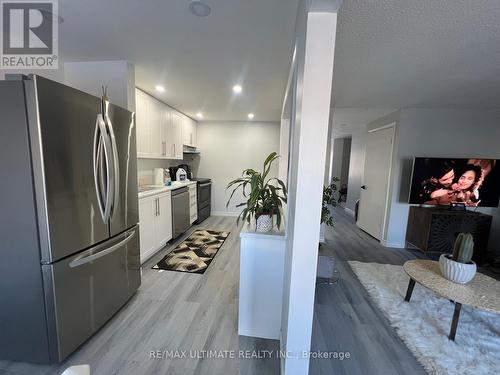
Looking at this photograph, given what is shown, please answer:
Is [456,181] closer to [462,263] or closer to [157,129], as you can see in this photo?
[462,263]

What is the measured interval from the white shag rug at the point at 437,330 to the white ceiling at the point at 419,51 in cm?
231

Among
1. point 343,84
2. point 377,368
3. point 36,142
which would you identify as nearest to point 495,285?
point 377,368

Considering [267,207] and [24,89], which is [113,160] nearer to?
[24,89]

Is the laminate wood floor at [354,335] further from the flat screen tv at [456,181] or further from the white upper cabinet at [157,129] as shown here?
the white upper cabinet at [157,129]

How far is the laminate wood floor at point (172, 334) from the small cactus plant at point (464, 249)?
5.73ft

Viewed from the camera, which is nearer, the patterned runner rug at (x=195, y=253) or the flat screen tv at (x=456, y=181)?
the patterned runner rug at (x=195, y=253)

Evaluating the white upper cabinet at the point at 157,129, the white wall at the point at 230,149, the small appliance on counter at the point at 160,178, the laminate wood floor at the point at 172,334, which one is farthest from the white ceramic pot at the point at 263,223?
the white wall at the point at 230,149

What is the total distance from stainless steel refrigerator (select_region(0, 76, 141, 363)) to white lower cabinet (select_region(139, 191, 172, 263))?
40.6 inches

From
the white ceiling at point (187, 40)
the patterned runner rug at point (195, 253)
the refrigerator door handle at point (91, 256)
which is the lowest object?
the patterned runner rug at point (195, 253)

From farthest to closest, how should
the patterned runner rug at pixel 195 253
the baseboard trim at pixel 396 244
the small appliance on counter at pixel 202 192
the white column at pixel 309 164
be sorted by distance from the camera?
the small appliance on counter at pixel 202 192, the baseboard trim at pixel 396 244, the patterned runner rug at pixel 195 253, the white column at pixel 309 164

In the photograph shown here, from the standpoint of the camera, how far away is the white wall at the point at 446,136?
11.1 ft

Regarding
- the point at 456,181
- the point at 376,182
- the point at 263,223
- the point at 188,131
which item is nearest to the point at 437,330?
the point at 263,223

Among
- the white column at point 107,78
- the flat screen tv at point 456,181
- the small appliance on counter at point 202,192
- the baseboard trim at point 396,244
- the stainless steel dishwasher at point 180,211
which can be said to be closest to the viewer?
the white column at point 107,78

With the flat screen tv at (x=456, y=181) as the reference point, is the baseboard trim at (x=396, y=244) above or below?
below
